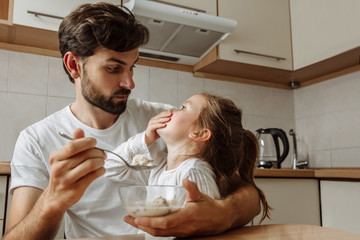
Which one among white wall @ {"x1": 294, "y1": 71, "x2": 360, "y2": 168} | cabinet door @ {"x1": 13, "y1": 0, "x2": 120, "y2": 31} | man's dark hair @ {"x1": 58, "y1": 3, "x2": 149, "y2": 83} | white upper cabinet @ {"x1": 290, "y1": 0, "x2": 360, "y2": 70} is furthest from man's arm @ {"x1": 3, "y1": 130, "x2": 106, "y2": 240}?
white wall @ {"x1": 294, "y1": 71, "x2": 360, "y2": 168}

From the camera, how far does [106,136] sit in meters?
1.34

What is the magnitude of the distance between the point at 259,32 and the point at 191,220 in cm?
216

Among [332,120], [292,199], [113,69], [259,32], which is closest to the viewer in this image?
[113,69]

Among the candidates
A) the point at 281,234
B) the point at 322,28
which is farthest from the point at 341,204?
the point at 281,234

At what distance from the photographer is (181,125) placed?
119 cm

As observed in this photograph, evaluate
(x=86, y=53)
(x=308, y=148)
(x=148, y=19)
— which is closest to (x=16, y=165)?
(x=86, y=53)

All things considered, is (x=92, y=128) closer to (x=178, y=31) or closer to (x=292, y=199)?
(x=178, y=31)

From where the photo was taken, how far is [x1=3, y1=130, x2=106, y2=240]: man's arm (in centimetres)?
65

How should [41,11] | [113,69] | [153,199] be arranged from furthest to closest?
[41,11] → [113,69] → [153,199]

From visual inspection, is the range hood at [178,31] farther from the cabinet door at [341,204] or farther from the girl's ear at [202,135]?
the cabinet door at [341,204]

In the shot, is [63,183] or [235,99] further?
[235,99]

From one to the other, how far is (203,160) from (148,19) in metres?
1.22

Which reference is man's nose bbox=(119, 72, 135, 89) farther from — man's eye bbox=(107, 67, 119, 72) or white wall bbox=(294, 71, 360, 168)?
white wall bbox=(294, 71, 360, 168)

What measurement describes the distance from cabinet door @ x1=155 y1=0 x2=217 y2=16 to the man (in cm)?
97
